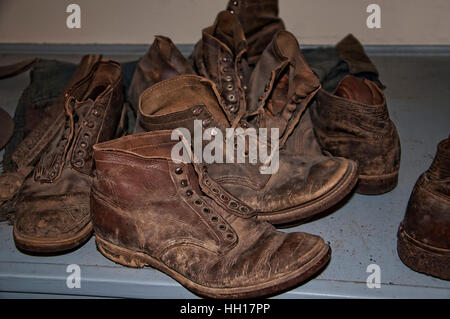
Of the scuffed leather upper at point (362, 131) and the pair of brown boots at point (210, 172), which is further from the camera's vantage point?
the scuffed leather upper at point (362, 131)

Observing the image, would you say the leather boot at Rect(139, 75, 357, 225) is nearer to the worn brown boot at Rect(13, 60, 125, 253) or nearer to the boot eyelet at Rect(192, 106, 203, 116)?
the boot eyelet at Rect(192, 106, 203, 116)

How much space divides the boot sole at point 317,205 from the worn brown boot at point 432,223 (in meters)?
0.13

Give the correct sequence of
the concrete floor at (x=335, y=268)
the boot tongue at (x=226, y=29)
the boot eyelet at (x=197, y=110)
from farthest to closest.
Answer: the boot tongue at (x=226, y=29), the boot eyelet at (x=197, y=110), the concrete floor at (x=335, y=268)

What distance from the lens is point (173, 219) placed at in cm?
90

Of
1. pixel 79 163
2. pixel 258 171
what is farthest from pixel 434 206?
pixel 79 163

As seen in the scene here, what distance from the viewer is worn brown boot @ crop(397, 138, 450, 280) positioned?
2.89 ft

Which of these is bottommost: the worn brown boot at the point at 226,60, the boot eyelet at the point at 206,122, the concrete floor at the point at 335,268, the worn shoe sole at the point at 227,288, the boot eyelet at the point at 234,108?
the concrete floor at the point at 335,268

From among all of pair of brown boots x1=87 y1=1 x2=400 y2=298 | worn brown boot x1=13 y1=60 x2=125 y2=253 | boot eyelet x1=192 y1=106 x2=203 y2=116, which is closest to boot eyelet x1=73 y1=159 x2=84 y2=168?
worn brown boot x1=13 y1=60 x2=125 y2=253

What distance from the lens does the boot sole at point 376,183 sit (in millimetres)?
1145

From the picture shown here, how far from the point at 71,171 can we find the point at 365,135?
0.74 meters

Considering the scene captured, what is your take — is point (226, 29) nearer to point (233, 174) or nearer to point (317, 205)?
point (233, 174)

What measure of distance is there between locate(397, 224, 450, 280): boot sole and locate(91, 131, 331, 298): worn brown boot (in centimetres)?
23

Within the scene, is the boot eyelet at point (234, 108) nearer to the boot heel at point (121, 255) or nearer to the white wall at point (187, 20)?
the boot heel at point (121, 255)

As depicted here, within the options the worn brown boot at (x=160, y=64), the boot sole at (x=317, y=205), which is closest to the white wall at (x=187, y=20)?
the worn brown boot at (x=160, y=64)
